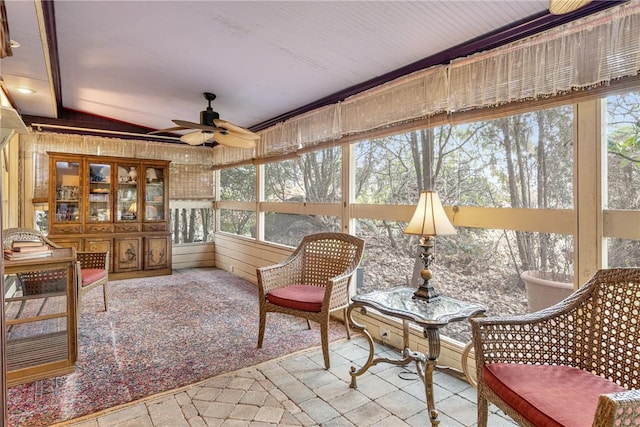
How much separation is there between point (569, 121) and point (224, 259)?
5.27 metres

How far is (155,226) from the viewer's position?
5.59 m

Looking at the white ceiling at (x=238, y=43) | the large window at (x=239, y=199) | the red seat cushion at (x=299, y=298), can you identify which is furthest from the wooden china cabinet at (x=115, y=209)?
the red seat cushion at (x=299, y=298)

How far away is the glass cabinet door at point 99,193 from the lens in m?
5.11

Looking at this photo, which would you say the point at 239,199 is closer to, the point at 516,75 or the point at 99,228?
the point at 99,228

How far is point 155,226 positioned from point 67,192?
1248mm

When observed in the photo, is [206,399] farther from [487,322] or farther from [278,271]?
[487,322]

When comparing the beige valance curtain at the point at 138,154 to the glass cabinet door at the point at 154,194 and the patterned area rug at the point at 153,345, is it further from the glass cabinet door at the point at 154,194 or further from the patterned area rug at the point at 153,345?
the patterned area rug at the point at 153,345

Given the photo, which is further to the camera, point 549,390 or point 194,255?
point 194,255

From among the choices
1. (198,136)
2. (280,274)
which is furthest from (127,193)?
(280,274)

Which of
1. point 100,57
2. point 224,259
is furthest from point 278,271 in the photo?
point 224,259

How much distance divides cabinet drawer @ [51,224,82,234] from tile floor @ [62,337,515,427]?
3803 millimetres

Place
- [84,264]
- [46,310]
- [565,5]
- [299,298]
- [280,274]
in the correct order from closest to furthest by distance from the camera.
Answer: [565,5] < [46,310] < [299,298] < [280,274] < [84,264]

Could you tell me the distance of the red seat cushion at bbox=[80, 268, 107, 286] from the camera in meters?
3.41

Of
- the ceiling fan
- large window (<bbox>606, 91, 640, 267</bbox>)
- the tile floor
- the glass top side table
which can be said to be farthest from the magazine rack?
large window (<bbox>606, 91, 640, 267</bbox>)
